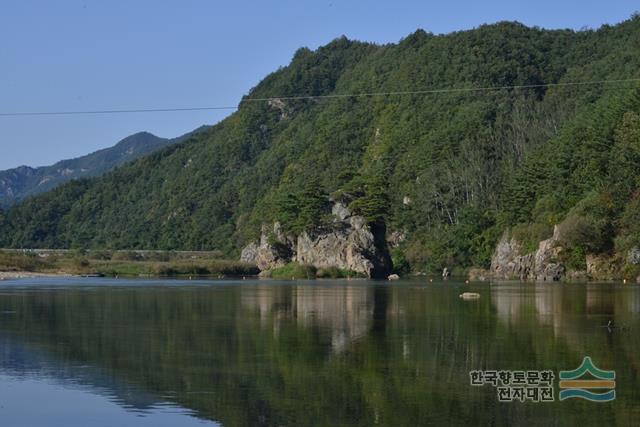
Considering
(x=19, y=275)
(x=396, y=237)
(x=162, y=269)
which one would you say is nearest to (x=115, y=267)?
(x=162, y=269)

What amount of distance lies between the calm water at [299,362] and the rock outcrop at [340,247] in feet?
231

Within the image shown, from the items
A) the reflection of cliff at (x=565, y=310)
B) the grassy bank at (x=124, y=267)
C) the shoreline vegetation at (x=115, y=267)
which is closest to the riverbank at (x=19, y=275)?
the shoreline vegetation at (x=115, y=267)

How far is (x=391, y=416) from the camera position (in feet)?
71.9

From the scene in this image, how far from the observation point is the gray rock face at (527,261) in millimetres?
98250

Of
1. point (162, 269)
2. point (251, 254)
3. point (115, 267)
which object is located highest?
point (251, 254)

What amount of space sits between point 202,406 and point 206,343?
11496mm

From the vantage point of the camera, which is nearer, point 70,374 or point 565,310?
point 70,374

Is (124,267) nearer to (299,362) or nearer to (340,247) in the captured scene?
(340,247)

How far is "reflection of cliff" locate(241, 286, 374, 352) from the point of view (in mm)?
39156

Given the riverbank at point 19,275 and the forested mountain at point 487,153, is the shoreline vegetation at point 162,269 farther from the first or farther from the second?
the forested mountain at point 487,153

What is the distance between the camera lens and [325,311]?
51.3 m

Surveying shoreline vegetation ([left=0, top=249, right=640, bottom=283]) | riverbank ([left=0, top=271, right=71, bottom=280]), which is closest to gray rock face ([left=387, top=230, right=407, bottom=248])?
shoreline vegetation ([left=0, top=249, right=640, bottom=283])

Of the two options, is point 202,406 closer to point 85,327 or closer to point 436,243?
point 85,327

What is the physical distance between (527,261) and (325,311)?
188 ft
